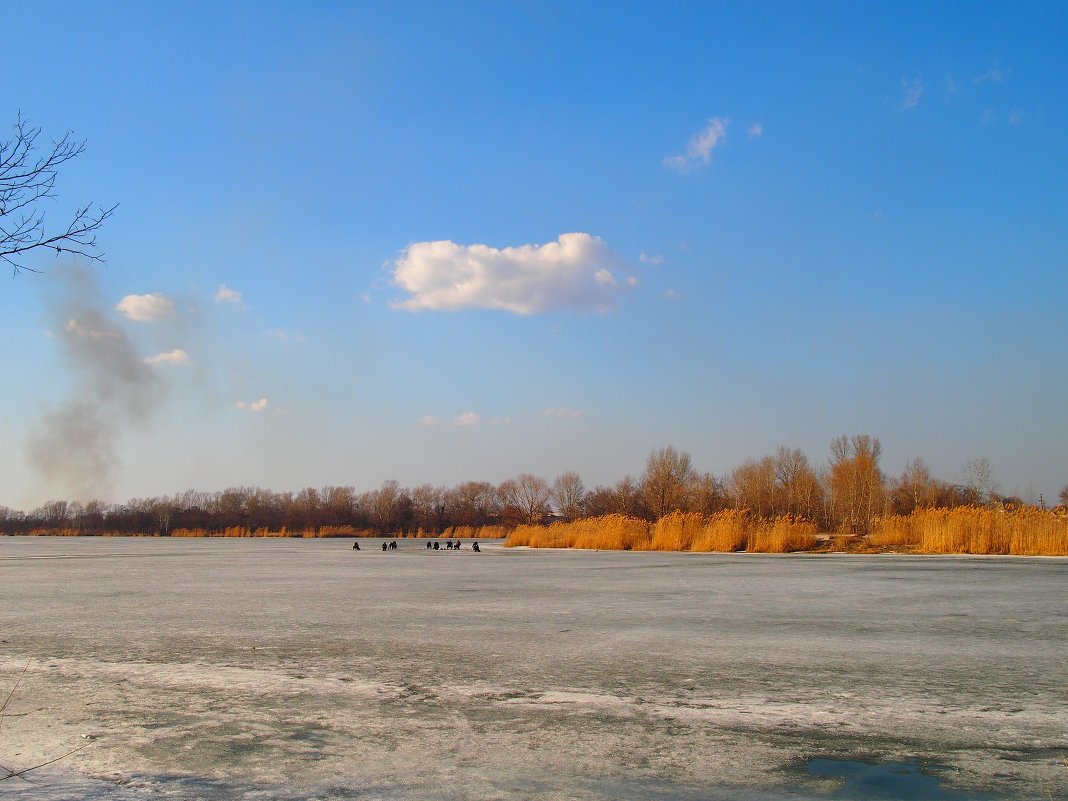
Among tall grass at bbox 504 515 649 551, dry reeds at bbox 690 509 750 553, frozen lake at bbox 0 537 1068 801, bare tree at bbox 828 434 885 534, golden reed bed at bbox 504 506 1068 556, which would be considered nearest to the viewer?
frozen lake at bbox 0 537 1068 801

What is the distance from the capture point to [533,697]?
358cm

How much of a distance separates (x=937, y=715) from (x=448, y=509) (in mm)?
78288

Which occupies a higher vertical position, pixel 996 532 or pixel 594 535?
pixel 996 532

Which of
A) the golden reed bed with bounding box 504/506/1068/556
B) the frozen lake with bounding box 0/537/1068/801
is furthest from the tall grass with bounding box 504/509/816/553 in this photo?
the frozen lake with bounding box 0/537/1068/801

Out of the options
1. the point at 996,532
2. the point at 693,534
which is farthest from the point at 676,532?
the point at 996,532

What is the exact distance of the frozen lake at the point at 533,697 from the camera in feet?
8.21

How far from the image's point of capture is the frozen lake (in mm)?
2502

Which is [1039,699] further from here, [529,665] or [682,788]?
[529,665]

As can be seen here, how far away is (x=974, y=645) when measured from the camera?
16.2 ft

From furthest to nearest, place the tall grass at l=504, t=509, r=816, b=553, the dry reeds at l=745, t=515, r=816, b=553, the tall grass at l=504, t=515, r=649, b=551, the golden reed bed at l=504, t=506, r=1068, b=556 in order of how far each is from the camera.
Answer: the tall grass at l=504, t=515, r=649, b=551 < the tall grass at l=504, t=509, r=816, b=553 < the dry reeds at l=745, t=515, r=816, b=553 < the golden reed bed at l=504, t=506, r=1068, b=556

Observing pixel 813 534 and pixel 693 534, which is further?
pixel 693 534

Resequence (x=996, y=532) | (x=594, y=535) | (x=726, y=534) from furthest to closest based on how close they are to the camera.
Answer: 1. (x=594, y=535)
2. (x=726, y=534)
3. (x=996, y=532)

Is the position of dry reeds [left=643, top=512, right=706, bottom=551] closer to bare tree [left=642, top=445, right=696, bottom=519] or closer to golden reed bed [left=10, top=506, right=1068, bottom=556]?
golden reed bed [left=10, top=506, right=1068, bottom=556]

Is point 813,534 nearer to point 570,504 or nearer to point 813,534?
point 813,534
